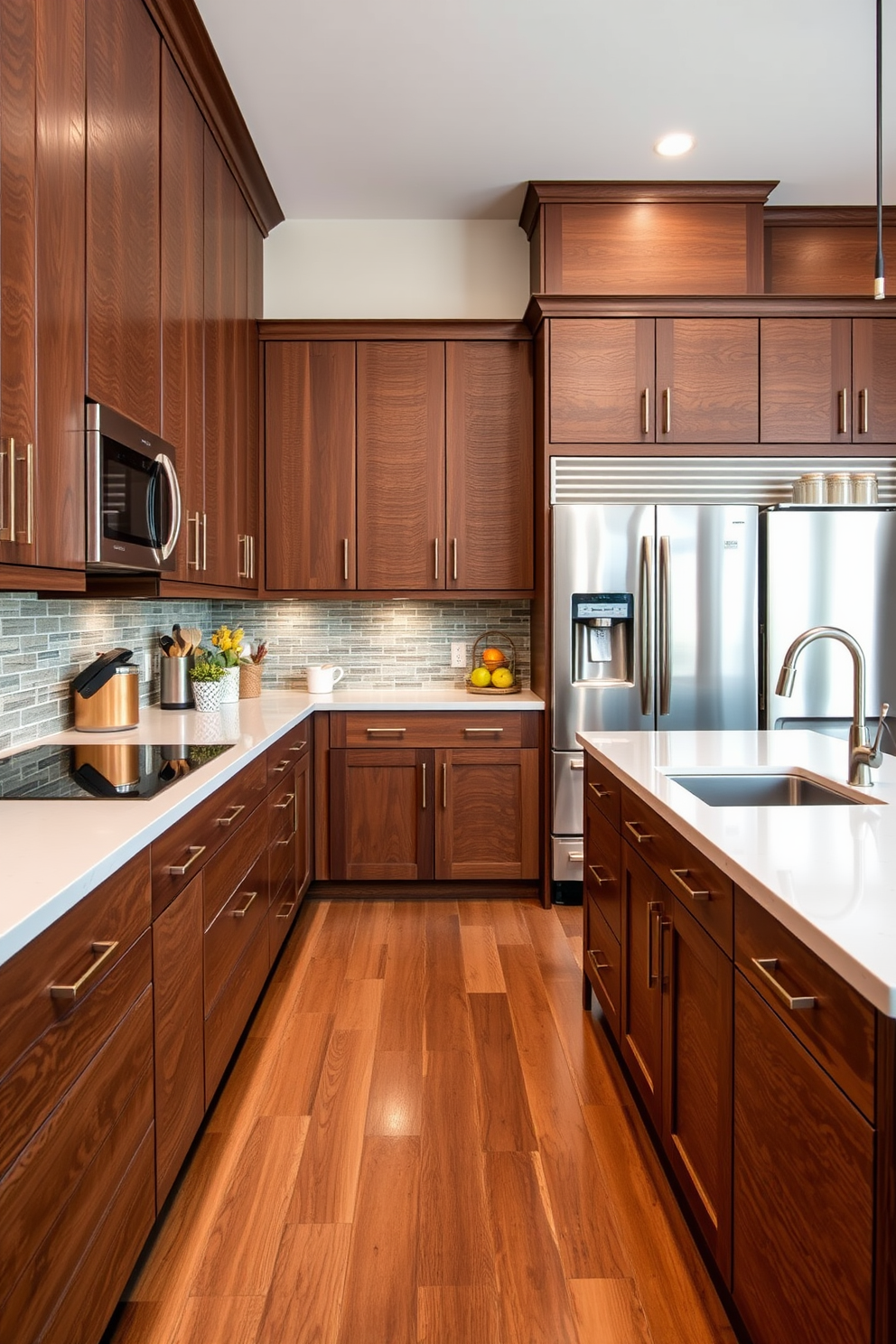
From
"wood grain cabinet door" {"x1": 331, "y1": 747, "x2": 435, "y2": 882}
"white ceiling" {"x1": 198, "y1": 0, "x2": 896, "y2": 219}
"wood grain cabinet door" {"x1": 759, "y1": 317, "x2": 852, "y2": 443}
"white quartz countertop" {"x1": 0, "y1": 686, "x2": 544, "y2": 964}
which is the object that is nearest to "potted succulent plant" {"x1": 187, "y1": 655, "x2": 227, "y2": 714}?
"white quartz countertop" {"x1": 0, "y1": 686, "x2": 544, "y2": 964}

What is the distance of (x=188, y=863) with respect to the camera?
1744 millimetres

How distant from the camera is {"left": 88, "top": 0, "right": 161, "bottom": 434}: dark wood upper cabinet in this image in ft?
6.23

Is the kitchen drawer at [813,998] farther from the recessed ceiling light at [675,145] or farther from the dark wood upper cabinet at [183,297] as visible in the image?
the recessed ceiling light at [675,145]

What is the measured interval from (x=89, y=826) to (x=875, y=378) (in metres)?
3.56

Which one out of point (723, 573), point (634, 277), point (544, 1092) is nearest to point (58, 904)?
point (544, 1092)

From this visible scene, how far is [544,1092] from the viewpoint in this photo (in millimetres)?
2146

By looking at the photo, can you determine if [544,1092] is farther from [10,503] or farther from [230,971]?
[10,503]

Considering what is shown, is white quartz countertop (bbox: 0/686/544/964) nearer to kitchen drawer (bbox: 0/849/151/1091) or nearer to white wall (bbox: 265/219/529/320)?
kitchen drawer (bbox: 0/849/151/1091)

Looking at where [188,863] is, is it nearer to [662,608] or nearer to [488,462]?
[662,608]

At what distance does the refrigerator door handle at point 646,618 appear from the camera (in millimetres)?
3443

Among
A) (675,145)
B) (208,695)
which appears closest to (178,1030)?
(208,695)

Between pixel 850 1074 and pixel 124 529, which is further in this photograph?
pixel 124 529

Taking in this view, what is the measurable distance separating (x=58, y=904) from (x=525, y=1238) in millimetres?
1178

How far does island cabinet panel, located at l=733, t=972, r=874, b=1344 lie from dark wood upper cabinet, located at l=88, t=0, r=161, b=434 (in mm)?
1858
